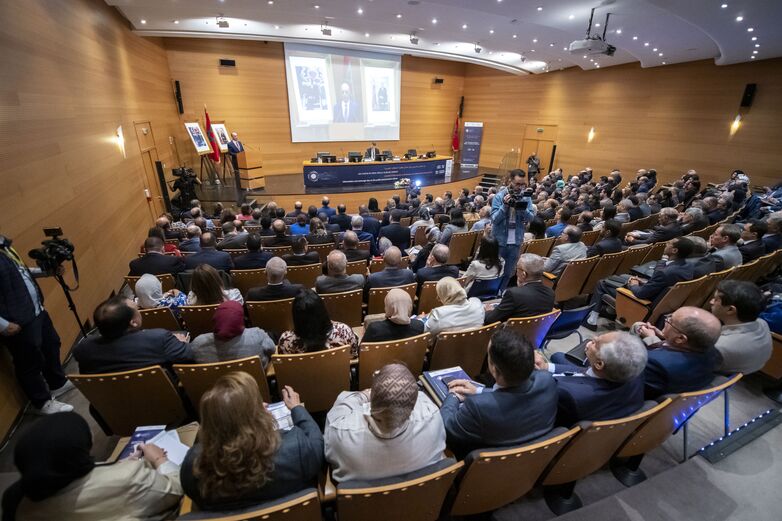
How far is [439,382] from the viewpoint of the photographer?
6.97 ft

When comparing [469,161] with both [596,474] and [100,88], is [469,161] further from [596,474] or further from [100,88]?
[596,474]

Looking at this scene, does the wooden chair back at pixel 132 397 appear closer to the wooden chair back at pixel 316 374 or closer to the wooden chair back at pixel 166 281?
the wooden chair back at pixel 316 374

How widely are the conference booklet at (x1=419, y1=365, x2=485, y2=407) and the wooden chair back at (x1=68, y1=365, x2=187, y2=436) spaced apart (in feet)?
5.31

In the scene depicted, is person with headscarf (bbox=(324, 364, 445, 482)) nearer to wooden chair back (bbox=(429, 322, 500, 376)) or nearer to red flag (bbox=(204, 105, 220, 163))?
wooden chair back (bbox=(429, 322, 500, 376))

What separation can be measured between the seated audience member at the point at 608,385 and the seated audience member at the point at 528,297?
886 millimetres

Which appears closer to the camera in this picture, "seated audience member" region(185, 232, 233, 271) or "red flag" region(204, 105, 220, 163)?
"seated audience member" region(185, 232, 233, 271)

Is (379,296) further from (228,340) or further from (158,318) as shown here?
(158,318)

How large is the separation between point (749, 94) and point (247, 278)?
14057mm

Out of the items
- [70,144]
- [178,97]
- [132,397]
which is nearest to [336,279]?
[132,397]

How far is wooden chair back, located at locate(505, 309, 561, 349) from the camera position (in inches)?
101

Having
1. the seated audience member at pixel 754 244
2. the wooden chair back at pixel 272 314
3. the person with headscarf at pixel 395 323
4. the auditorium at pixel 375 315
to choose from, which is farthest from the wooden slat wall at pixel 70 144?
the seated audience member at pixel 754 244

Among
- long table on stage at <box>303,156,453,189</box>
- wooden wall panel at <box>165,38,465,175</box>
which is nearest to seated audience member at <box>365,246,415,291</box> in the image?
long table on stage at <box>303,156,453,189</box>

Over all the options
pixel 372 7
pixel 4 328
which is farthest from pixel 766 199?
pixel 4 328

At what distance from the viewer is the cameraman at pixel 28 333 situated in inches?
101
